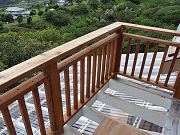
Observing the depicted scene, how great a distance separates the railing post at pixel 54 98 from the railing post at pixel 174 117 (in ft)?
3.85

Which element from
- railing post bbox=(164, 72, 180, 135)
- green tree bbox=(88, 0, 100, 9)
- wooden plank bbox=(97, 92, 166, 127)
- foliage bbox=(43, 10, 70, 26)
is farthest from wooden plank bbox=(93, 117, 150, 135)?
green tree bbox=(88, 0, 100, 9)

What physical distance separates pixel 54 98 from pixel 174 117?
146cm

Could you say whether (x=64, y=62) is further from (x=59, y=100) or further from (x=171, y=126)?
(x=171, y=126)

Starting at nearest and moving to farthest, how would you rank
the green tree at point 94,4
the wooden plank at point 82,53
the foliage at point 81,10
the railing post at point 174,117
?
the wooden plank at point 82,53 → the railing post at point 174,117 → the foliage at point 81,10 → the green tree at point 94,4

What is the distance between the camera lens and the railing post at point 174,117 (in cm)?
247

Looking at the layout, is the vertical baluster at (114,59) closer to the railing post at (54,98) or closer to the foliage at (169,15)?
the railing post at (54,98)

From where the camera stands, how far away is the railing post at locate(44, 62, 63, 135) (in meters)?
1.94

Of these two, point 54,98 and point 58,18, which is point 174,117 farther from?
point 58,18

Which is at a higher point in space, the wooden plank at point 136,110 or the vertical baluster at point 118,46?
the vertical baluster at point 118,46

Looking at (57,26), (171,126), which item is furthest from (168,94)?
(57,26)

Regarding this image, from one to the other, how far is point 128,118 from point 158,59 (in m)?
1.97

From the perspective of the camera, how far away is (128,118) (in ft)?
11.7

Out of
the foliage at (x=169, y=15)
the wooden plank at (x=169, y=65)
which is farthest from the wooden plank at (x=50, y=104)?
the foliage at (x=169, y=15)

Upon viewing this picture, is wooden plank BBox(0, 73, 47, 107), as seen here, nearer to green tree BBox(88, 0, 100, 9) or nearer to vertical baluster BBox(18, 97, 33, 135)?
vertical baluster BBox(18, 97, 33, 135)
